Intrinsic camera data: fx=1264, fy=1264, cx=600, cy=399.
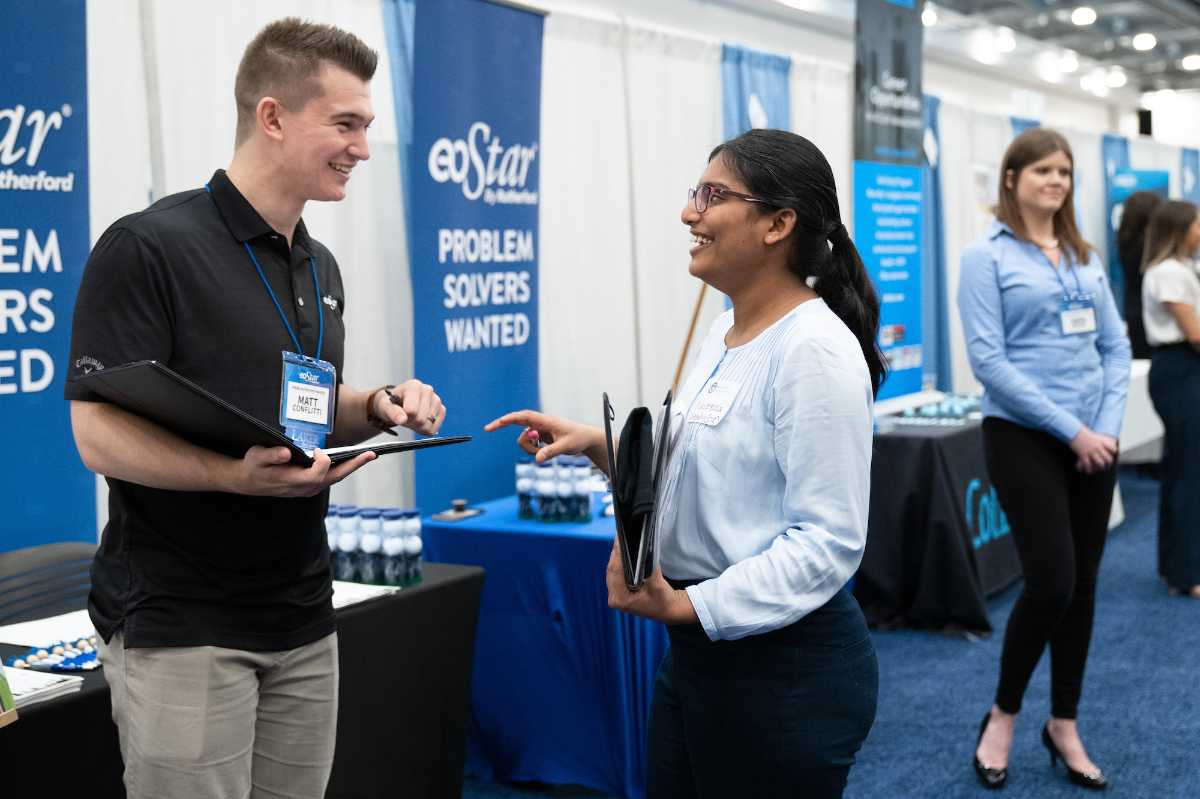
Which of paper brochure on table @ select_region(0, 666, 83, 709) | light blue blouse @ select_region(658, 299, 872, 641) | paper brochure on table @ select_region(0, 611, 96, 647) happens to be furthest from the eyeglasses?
paper brochure on table @ select_region(0, 611, 96, 647)

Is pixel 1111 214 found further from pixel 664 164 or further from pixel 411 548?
pixel 411 548

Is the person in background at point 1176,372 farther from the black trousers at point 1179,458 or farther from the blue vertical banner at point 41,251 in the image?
the blue vertical banner at point 41,251

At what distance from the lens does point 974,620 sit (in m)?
4.66

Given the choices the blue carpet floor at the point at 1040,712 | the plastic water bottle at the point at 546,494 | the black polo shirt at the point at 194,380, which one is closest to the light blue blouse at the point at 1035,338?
the blue carpet floor at the point at 1040,712

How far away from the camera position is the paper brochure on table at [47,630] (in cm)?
230

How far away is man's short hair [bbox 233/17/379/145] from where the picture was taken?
5.51 ft

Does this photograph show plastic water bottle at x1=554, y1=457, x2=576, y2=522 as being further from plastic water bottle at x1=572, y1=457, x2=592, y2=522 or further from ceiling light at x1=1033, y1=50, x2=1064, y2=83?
ceiling light at x1=1033, y1=50, x2=1064, y2=83

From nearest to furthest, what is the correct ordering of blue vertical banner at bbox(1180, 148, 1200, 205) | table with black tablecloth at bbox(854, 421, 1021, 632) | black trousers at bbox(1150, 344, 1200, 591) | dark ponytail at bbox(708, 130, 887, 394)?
1. dark ponytail at bbox(708, 130, 887, 394)
2. table with black tablecloth at bbox(854, 421, 1021, 632)
3. black trousers at bbox(1150, 344, 1200, 591)
4. blue vertical banner at bbox(1180, 148, 1200, 205)

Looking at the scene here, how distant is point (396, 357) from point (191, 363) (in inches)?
102

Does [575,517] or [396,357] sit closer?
[575,517]

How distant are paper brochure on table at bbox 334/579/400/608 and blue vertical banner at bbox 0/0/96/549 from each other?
2.14 feet

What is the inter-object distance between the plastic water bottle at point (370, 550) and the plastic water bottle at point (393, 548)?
1 centimetres

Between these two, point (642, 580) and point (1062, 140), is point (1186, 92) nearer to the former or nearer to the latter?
point (1062, 140)

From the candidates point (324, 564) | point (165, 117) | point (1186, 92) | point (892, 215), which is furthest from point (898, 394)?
point (1186, 92)
